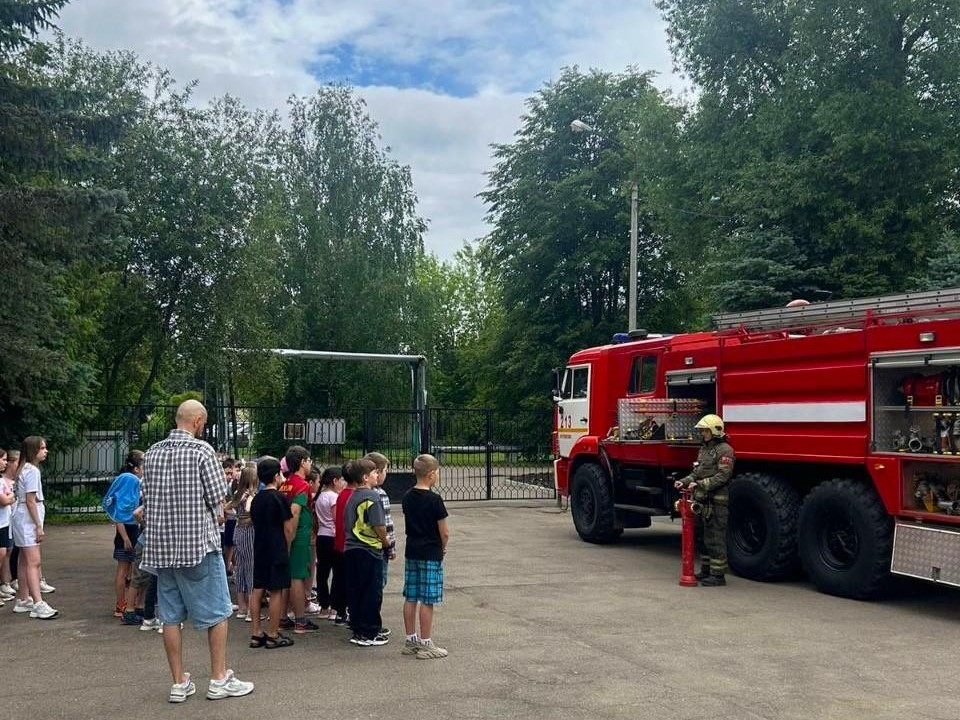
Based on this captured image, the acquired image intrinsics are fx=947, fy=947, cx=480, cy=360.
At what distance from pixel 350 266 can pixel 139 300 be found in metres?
18.9

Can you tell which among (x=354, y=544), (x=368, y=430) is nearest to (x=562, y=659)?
(x=354, y=544)

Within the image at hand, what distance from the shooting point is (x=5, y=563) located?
9.77 m

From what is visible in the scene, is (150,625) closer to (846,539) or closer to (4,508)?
(4,508)

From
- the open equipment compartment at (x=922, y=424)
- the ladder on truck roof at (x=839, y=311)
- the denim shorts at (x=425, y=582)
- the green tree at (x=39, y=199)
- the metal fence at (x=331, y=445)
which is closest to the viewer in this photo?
the denim shorts at (x=425, y=582)

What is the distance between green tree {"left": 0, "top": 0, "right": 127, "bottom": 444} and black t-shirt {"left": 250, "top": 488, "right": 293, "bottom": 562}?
6.62 metres

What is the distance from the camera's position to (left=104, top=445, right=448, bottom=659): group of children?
24.3ft

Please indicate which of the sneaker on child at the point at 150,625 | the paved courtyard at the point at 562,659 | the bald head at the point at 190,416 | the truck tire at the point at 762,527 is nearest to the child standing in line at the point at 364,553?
the paved courtyard at the point at 562,659

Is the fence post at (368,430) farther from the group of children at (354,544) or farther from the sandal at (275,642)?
the sandal at (275,642)

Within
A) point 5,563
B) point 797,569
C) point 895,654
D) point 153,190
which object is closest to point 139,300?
point 153,190

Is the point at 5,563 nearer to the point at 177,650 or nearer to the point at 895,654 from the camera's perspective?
the point at 177,650

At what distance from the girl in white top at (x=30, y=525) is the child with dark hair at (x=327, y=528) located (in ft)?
Answer: 8.46

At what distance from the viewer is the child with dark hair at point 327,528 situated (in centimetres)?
867

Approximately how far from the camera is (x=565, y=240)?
36.7 metres

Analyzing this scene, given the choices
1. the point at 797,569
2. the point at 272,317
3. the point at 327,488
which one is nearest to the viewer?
the point at 327,488
